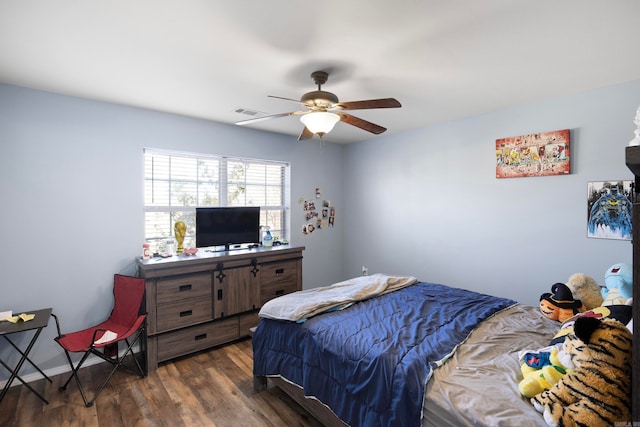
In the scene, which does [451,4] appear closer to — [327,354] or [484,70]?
[484,70]

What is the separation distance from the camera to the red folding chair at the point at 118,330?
8.00 ft

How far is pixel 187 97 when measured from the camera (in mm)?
2861

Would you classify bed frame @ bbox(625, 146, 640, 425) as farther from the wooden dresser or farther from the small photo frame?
the wooden dresser

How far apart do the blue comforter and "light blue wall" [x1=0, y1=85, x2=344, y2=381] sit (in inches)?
72.5

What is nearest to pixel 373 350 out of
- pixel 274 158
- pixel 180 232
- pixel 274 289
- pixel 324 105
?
pixel 324 105

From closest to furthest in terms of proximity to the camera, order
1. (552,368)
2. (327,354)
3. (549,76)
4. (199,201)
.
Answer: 1. (552,368)
2. (327,354)
3. (549,76)
4. (199,201)

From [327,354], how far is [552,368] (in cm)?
114

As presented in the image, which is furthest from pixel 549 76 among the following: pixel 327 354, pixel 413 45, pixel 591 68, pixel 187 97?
pixel 187 97

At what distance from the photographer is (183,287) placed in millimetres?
2959

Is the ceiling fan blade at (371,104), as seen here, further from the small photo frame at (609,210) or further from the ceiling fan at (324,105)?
the small photo frame at (609,210)

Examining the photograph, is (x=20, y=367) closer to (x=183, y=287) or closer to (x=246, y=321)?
(x=183, y=287)

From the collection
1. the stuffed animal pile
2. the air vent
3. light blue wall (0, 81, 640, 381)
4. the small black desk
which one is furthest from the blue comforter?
the air vent

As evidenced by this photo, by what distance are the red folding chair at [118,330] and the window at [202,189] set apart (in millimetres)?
650

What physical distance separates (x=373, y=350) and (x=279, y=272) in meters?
2.08
